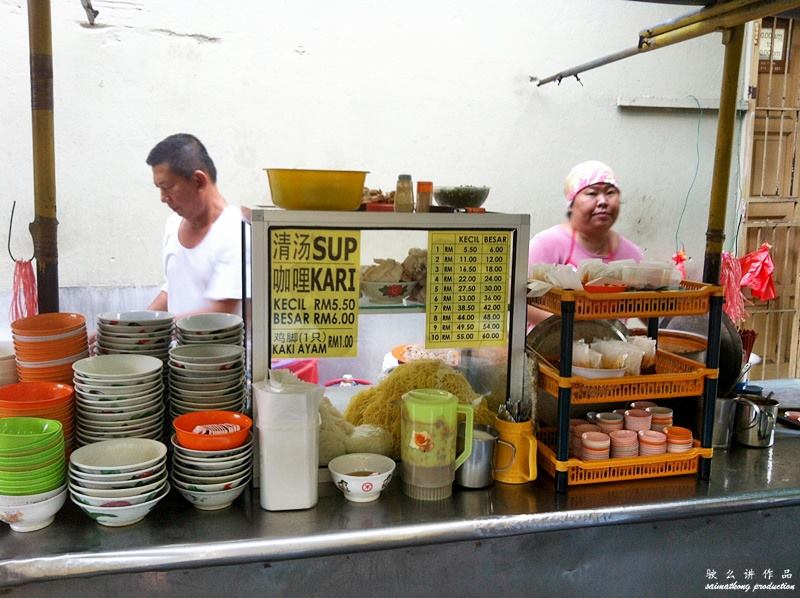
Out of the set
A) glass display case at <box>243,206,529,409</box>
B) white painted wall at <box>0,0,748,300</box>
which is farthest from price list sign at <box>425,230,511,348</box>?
white painted wall at <box>0,0,748,300</box>

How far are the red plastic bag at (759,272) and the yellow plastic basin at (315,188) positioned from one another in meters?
3.77

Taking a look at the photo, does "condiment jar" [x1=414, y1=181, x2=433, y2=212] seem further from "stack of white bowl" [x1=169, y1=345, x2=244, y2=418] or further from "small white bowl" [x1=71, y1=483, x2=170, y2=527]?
"small white bowl" [x1=71, y1=483, x2=170, y2=527]

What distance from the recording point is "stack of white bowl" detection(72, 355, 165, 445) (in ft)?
5.23

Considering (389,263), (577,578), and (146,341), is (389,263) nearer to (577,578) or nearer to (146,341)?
(146,341)

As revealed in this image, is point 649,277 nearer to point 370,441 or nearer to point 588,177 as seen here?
point 370,441

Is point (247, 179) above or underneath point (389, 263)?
above

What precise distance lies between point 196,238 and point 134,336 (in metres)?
1.52

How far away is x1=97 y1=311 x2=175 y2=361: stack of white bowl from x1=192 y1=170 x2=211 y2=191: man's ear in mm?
1532

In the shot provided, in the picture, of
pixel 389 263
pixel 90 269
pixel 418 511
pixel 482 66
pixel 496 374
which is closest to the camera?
pixel 418 511

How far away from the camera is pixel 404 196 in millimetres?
1742

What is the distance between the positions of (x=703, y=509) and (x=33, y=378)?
167 cm

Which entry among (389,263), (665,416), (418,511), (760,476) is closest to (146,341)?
(389,263)

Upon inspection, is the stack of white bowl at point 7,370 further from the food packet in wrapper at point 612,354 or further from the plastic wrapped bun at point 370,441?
the food packet in wrapper at point 612,354

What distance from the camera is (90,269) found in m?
3.90
